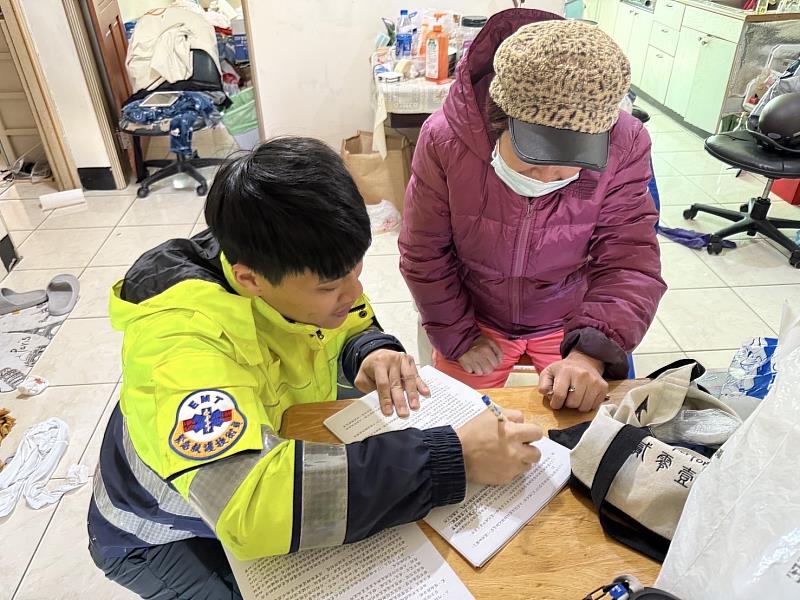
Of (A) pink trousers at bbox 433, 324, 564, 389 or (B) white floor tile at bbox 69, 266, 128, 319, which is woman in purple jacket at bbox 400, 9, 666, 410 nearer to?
(A) pink trousers at bbox 433, 324, 564, 389

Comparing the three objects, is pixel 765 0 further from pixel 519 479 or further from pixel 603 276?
pixel 519 479

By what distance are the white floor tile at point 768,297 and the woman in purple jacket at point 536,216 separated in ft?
5.09

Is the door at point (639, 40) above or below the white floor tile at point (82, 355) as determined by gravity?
above

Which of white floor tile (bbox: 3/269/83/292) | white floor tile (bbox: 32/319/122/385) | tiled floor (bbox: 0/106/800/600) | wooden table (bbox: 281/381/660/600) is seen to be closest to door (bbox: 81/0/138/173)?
tiled floor (bbox: 0/106/800/600)

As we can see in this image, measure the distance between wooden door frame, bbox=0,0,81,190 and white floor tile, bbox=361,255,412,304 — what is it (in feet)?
6.95

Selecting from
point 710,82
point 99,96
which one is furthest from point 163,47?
point 710,82

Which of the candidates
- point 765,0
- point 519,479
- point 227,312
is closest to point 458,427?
point 519,479

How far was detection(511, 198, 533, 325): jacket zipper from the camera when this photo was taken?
4.26ft

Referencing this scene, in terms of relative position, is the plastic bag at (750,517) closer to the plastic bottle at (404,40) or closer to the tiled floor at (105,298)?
the tiled floor at (105,298)

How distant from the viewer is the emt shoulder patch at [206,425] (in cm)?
73

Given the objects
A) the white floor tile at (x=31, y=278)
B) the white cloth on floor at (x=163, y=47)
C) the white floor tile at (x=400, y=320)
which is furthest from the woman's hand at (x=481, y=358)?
the white cloth on floor at (x=163, y=47)

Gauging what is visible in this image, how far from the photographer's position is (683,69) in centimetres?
450

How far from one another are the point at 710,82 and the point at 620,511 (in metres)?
4.30

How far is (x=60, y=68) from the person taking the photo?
11.2ft
